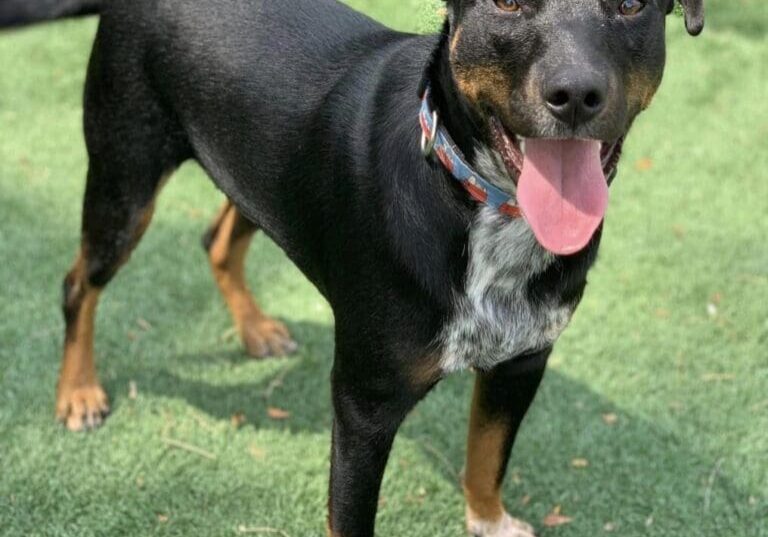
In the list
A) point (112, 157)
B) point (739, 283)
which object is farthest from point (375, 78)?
point (739, 283)

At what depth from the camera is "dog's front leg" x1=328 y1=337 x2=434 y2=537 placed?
2.88 m

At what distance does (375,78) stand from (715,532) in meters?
1.91

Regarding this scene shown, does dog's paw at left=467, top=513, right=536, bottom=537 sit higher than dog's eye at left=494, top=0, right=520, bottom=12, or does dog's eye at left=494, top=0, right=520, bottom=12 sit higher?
dog's eye at left=494, top=0, right=520, bottom=12

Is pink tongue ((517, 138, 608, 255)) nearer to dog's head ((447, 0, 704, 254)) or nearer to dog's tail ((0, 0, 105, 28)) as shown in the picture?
dog's head ((447, 0, 704, 254))

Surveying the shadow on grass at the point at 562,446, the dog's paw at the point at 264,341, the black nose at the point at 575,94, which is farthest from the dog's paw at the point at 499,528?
the black nose at the point at 575,94

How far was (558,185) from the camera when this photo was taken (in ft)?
8.22

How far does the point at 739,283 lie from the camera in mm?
5008

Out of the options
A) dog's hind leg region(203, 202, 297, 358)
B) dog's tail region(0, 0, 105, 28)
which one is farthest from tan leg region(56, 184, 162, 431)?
dog's tail region(0, 0, 105, 28)

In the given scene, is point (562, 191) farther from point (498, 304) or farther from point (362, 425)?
point (362, 425)

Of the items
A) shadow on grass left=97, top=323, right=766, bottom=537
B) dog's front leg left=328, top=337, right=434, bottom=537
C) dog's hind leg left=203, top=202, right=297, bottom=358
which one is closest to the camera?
dog's front leg left=328, top=337, right=434, bottom=537

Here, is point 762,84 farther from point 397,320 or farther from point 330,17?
point 397,320

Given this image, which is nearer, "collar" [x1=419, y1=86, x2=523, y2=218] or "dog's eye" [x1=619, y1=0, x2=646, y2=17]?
"dog's eye" [x1=619, y1=0, x2=646, y2=17]

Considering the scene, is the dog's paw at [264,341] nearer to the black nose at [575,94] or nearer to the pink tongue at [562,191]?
the pink tongue at [562,191]

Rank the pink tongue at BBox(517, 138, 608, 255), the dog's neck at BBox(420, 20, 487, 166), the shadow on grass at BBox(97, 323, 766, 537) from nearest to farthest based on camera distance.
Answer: the pink tongue at BBox(517, 138, 608, 255)
the dog's neck at BBox(420, 20, 487, 166)
the shadow on grass at BBox(97, 323, 766, 537)
